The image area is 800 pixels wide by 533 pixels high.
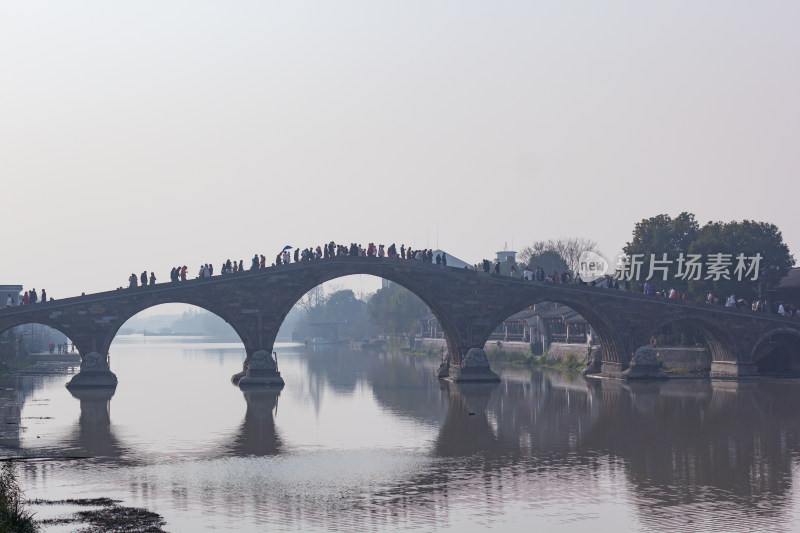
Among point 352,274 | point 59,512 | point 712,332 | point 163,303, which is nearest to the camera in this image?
point 59,512

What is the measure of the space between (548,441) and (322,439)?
7.68m

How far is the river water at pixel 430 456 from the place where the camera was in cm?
2130

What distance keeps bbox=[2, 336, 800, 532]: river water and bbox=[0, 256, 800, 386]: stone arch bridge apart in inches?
150

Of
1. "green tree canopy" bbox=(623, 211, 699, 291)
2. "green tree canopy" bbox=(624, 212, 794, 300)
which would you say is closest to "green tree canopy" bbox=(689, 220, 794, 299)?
"green tree canopy" bbox=(624, 212, 794, 300)

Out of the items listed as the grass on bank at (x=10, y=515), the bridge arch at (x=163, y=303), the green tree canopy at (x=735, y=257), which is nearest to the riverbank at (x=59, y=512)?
the grass on bank at (x=10, y=515)

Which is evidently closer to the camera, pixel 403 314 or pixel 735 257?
pixel 735 257

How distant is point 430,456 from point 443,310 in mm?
28036

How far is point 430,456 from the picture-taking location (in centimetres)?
2975

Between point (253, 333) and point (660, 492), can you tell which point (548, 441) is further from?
point (253, 333)

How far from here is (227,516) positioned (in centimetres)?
2116

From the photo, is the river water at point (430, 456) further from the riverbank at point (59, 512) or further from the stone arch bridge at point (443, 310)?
the stone arch bridge at point (443, 310)

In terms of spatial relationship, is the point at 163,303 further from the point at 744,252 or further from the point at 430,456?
the point at 744,252

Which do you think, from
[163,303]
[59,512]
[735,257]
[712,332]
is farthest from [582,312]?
[59,512]

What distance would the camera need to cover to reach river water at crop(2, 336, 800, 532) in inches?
838
